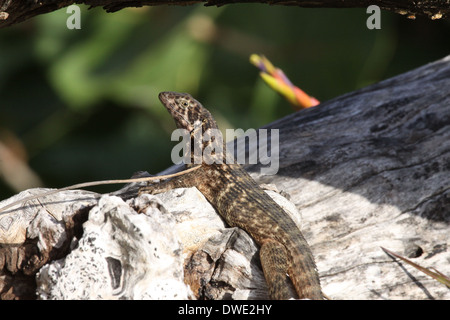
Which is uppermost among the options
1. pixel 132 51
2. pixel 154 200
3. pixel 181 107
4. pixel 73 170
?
pixel 132 51

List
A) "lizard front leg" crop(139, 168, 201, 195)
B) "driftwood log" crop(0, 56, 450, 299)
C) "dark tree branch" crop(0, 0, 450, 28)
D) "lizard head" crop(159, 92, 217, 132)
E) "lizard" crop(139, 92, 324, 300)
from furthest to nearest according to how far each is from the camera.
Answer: "lizard head" crop(159, 92, 217, 132)
"lizard front leg" crop(139, 168, 201, 195)
"lizard" crop(139, 92, 324, 300)
"dark tree branch" crop(0, 0, 450, 28)
"driftwood log" crop(0, 56, 450, 299)

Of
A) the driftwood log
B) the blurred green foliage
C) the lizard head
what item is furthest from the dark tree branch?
the blurred green foliage

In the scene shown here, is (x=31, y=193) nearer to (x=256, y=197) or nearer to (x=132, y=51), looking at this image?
(x=256, y=197)

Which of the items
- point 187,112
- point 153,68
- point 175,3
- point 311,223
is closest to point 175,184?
point 187,112

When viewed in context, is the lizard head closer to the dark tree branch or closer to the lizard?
the lizard

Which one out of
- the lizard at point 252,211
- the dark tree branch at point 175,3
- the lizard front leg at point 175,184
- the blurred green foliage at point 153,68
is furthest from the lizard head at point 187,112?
the blurred green foliage at point 153,68

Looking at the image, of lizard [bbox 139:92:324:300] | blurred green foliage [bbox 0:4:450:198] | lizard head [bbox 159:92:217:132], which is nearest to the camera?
lizard [bbox 139:92:324:300]

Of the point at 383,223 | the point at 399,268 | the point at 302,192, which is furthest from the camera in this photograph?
the point at 302,192

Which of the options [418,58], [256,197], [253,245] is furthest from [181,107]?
[418,58]
